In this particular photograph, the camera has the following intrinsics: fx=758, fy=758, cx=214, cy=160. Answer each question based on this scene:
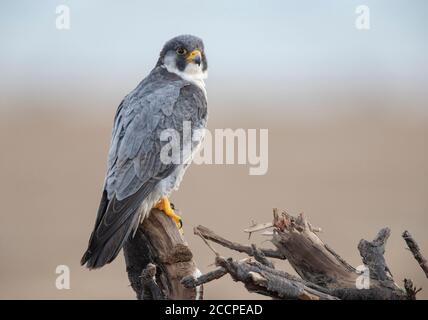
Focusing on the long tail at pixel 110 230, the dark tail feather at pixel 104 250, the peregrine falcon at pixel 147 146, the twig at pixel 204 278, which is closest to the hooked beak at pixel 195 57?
the peregrine falcon at pixel 147 146

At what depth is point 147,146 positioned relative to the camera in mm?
5805

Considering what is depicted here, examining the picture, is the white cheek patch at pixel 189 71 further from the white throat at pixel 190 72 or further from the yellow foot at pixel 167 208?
the yellow foot at pixel 167 208

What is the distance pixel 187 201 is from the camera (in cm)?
1599

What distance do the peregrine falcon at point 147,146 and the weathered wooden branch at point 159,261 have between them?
0.37ft

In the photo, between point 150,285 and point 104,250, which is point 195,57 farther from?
point 150,285

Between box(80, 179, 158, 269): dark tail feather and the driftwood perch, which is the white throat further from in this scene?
the driftwood perch

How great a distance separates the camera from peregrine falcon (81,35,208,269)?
17.6 ft

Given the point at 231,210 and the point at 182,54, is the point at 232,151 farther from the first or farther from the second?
the point at 231,210

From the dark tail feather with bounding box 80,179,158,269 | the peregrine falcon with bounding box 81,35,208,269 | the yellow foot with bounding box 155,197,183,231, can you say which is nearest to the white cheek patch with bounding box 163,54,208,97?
the peregrine falcon with bounding box 81,35,208,269

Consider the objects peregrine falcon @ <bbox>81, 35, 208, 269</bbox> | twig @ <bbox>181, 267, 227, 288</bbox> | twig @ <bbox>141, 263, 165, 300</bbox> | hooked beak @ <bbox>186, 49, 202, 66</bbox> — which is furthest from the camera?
hooked beak @ <bbox>186, 49, 202, 66</bbox>

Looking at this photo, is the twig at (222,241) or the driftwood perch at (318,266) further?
the twig at (222,241)

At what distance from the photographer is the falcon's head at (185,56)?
6.59 meters

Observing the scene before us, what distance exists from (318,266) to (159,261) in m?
1.07
